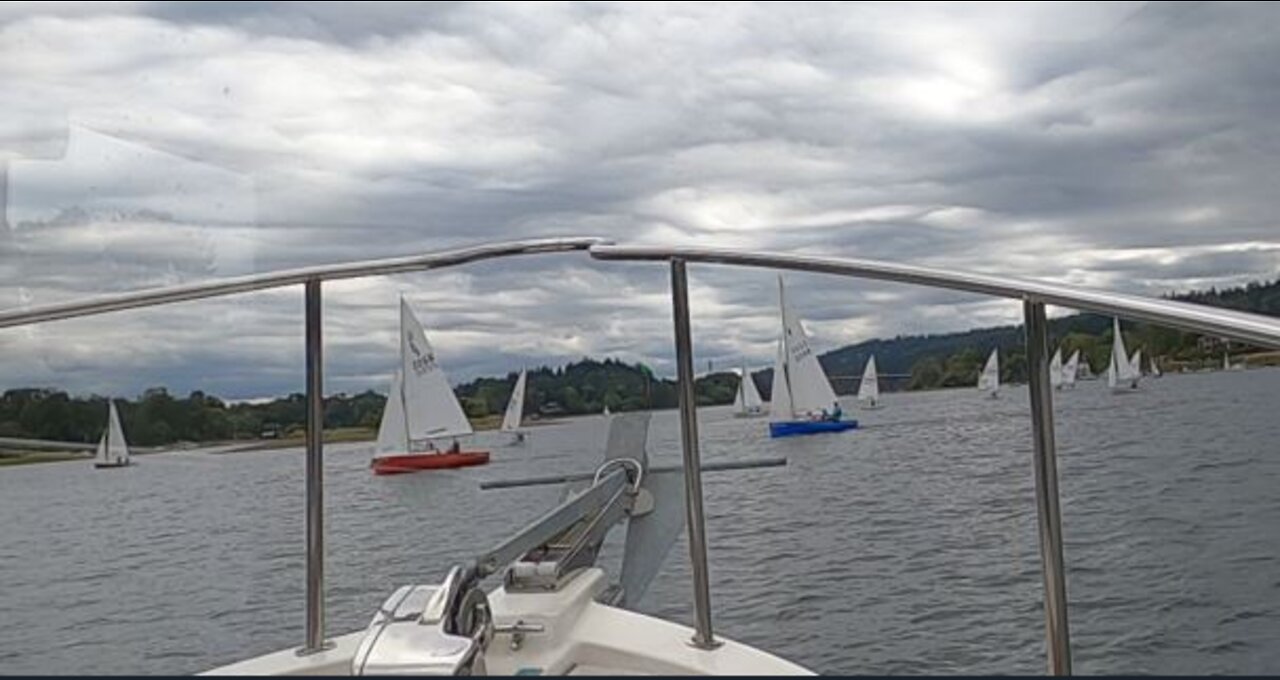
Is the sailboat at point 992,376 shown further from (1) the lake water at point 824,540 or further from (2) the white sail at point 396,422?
(2) the white sail at point 396,422

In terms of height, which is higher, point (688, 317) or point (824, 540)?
point (688, 317)

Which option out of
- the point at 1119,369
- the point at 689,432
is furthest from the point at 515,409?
the point at 1119,369

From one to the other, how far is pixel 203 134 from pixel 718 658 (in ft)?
6.77

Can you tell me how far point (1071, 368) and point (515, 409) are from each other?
2.84 ft

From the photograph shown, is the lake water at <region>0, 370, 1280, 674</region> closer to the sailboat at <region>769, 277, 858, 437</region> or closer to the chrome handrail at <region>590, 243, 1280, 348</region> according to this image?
the sailboat at <region>769, 277, 858, 437</region>

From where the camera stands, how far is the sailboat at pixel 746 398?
83.3 inches

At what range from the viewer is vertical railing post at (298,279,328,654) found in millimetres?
1473

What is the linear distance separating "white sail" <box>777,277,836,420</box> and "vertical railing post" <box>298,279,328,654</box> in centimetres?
80

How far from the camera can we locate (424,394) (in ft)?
6.91

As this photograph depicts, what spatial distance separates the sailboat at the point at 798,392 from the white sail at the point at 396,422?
2.22 ft

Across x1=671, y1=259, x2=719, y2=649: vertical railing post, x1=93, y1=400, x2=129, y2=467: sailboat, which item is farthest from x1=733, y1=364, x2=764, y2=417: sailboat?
x1=93, y1=400, x2=129, y2=467: sailboat

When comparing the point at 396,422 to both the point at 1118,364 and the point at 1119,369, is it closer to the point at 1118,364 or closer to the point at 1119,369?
the point at 1118,364

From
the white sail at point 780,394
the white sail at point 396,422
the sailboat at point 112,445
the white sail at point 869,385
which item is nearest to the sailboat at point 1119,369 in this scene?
the white sail at point 869,385

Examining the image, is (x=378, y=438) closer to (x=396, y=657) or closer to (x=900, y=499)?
(x=396, y=657)
